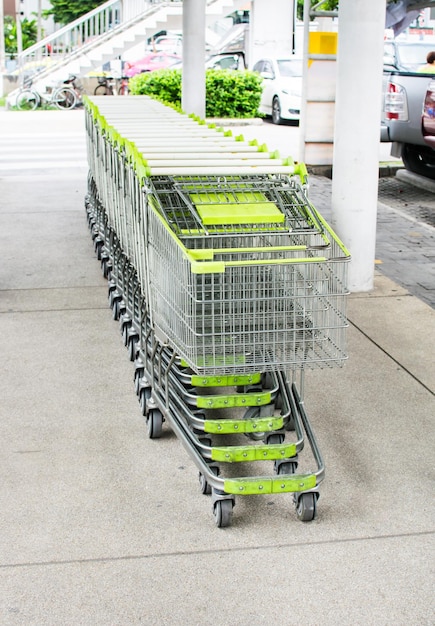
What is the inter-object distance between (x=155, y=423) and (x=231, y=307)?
0.93 m

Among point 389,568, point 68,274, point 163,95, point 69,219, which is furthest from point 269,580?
point 163,95

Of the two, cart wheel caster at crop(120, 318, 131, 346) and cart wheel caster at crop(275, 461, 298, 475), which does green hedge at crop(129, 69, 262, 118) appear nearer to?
cart wheel caster at crop(120, 318, 131, 346)

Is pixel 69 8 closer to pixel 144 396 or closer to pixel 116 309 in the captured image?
pixel 116 309

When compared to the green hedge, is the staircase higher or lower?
higher

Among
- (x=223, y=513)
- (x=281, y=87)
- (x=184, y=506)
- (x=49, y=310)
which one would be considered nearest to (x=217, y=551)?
(x=223, y=513)

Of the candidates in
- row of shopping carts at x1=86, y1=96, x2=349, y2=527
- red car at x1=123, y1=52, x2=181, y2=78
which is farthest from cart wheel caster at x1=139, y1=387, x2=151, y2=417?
red car at x1=123, y1=52, x2=181, y2=78

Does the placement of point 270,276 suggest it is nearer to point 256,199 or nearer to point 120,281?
point 256,199

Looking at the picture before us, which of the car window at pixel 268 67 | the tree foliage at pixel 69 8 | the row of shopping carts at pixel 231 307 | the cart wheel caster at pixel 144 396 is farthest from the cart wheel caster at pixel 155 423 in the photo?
the tree foliage at pixel 69 8

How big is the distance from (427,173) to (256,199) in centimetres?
884

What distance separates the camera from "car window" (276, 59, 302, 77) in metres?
21.9

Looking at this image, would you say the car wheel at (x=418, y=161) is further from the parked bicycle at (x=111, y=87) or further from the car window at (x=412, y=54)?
the parked bicycle at (x=111, y=87)

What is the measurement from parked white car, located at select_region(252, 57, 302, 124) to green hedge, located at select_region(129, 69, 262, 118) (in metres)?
0.39

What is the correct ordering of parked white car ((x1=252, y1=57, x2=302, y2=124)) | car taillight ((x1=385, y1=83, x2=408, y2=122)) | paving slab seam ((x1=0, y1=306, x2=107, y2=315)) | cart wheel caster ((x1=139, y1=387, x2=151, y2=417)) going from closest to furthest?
cart wheel caster ((x1=139, y1=387, x2=151, y2=417)) → paving slab seam ((x1=0, y1=306, x2=107, y2=315)) → car taillight ((x1=385, y1=83, x2=408, y2=122)) → parked white car ((x1=252, y1=57, x2=302, y2=124))

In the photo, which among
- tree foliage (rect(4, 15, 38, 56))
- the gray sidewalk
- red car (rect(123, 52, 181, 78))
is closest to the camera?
the gray sidewalk
